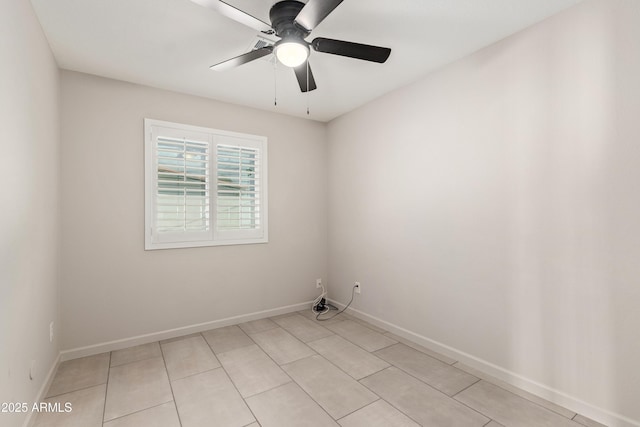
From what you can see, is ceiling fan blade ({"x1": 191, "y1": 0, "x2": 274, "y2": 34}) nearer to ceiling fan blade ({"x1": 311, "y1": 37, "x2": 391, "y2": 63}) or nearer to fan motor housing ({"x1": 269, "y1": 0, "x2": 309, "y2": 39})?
fan motor housing ({"x1": 269, "y1": 0, "x2": 309, "y2": 39})

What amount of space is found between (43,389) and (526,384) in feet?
11.0

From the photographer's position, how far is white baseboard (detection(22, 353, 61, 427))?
173 cm

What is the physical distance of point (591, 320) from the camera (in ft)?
5.81

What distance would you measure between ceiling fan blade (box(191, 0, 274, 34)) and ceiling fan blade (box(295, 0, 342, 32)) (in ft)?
0.80

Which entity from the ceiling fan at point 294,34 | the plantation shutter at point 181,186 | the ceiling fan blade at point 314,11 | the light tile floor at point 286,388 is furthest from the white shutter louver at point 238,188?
the ceiling fan blade at point 314,11

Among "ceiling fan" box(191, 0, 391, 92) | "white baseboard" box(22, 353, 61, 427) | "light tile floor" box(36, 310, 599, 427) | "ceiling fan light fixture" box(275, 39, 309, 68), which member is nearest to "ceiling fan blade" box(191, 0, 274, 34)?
"ceiling fan" box(191, 0, 391, 92)

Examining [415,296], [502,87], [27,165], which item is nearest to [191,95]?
[27,165]

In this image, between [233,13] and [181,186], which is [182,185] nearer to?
[181,186]

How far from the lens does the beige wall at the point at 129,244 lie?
2607mm

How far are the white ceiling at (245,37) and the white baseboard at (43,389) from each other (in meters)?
2.48

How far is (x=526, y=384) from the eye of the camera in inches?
80.4

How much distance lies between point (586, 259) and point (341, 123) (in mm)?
2875

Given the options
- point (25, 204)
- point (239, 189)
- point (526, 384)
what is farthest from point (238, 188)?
point (526, 384)

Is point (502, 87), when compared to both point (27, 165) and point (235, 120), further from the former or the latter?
point (27, 165)
